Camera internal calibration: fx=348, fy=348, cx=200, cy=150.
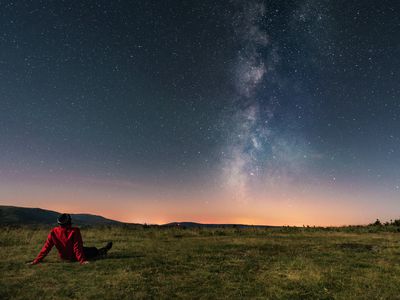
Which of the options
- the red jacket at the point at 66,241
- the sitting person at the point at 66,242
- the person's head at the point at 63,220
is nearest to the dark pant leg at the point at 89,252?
the sitting person at the point at 66,242

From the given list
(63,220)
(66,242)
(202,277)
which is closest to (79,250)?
(66,242)

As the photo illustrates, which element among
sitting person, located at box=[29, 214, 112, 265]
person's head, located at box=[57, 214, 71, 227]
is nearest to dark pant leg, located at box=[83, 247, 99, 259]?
sitting person, located at box=[29, 214, 112, 265]

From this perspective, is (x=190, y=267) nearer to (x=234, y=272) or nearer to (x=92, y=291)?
(x=234, y=272)

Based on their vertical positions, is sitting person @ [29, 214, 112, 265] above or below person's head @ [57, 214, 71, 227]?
below

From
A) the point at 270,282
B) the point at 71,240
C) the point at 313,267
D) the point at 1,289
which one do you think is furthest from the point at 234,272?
the point at 1,289

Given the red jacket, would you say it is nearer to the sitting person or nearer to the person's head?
the sitting person

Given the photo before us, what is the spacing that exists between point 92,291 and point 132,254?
28.5 feet

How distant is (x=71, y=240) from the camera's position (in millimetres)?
15508

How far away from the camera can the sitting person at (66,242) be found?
15168mm

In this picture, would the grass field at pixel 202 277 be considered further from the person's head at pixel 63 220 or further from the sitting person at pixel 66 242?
the person's head at pixel 63 220

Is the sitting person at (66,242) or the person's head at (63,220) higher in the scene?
the person's head at (63,220)

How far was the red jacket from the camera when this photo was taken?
599 inches

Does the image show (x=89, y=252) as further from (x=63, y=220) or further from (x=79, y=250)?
(x=63, y=220)

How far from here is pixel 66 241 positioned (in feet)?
50.9
